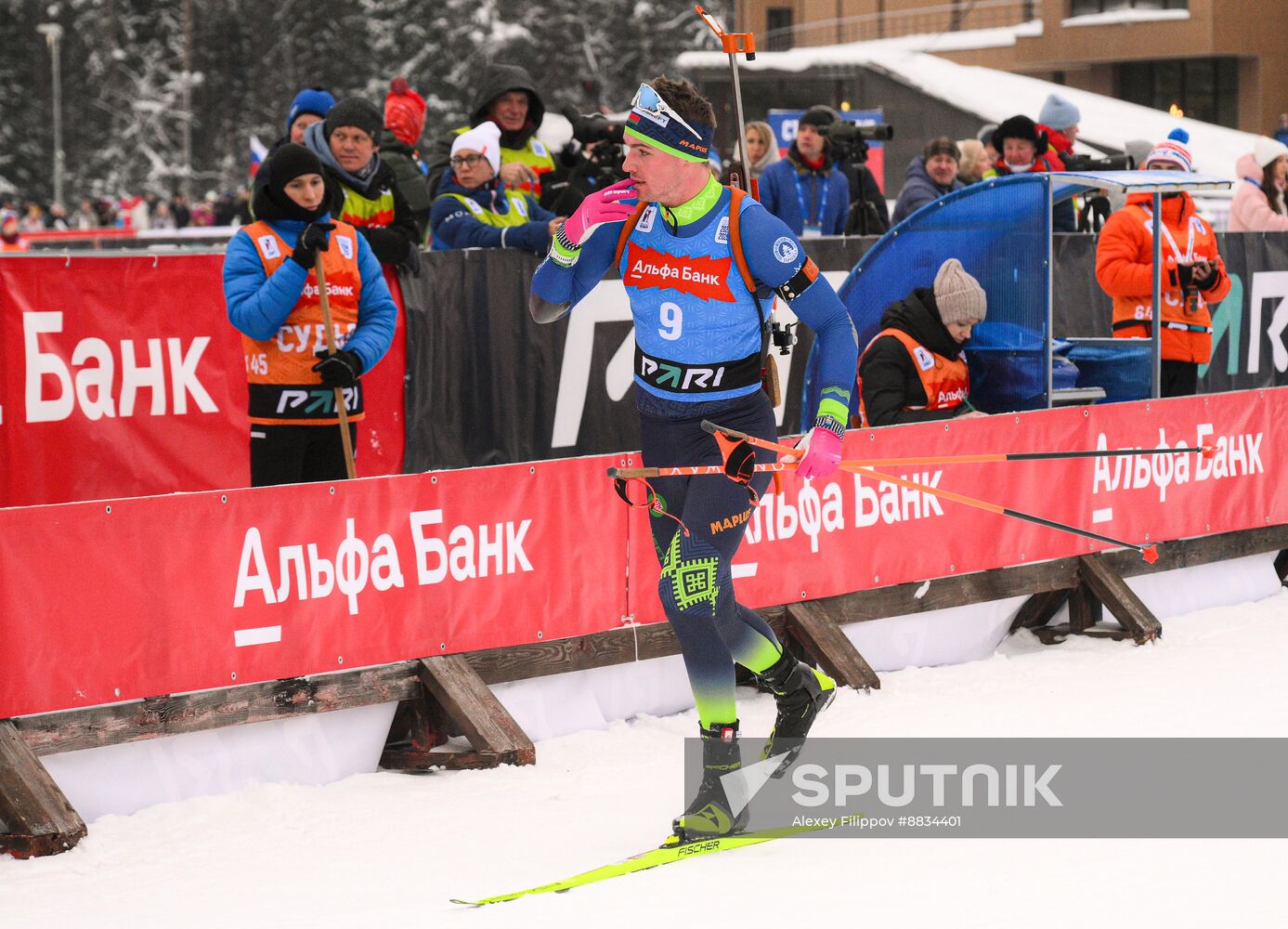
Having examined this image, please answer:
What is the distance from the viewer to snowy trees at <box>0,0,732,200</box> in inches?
2630

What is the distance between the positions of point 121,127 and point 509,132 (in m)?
68.0

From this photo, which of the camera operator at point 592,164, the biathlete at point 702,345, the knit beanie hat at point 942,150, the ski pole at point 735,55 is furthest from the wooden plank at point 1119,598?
the knit beanie hat at point 942,150

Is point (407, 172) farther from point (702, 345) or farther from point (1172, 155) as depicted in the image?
point (702, 345)

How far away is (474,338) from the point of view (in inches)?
349

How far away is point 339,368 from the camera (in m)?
6.93

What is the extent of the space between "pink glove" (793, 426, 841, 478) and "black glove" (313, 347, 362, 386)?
8.88ft

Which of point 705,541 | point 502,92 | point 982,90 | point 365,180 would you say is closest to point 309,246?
point 365,180

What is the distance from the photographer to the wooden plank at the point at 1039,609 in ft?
26.9

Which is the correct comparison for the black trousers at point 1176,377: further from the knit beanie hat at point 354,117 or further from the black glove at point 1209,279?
the knit beanie hat at point 354,117

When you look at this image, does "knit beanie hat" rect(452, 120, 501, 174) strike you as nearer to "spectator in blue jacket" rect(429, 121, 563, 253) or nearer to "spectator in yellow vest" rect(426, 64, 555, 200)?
"spectator in blue jacket" rect(429, 121, 563, 253)

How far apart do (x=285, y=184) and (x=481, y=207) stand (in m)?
2.29

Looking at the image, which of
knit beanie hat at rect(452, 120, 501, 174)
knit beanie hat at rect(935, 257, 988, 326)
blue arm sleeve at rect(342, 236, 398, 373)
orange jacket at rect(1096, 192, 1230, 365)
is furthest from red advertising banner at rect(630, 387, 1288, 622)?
knit beanie hat at rect(452, 120, 501, 174)

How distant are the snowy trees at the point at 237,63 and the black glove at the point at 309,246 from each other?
5893cm

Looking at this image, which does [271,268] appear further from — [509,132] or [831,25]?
[831,25]
